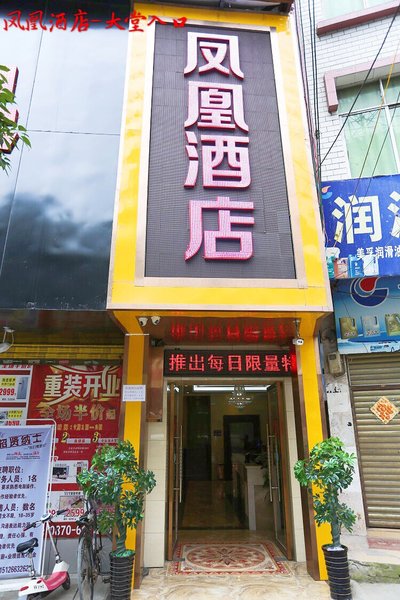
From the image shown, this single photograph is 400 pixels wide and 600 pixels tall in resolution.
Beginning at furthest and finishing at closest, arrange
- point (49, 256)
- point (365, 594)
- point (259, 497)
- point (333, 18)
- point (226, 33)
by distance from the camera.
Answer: point (333, 18) < point (259, 497) < point (226, 33) < point (49, 256) < point (365, 594)

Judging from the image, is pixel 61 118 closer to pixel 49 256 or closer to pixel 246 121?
pixel 49 256

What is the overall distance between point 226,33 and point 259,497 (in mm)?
7461

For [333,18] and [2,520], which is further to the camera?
[333,18]

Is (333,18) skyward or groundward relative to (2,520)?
skyward

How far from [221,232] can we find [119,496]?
3.12m

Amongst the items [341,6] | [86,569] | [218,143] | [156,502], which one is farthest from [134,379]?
[341,6]

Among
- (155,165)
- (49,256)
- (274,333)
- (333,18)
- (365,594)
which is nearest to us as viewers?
(365,594)

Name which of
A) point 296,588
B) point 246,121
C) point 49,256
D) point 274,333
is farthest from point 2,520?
point 246,121

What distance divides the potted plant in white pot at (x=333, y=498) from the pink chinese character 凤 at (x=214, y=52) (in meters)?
5.01

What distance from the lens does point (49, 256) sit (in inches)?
177

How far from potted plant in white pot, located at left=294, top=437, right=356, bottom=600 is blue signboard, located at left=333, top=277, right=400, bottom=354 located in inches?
78.1

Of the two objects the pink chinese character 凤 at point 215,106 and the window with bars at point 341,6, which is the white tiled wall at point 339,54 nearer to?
the window with bars at point 341,6

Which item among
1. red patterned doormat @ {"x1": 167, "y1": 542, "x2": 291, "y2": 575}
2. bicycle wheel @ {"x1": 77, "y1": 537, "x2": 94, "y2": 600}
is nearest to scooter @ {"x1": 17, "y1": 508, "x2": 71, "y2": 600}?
bicycle wheel @ {"x1": 77, "y1": 537, "x2": 94, "y2": 600}

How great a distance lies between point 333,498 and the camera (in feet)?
13.5
